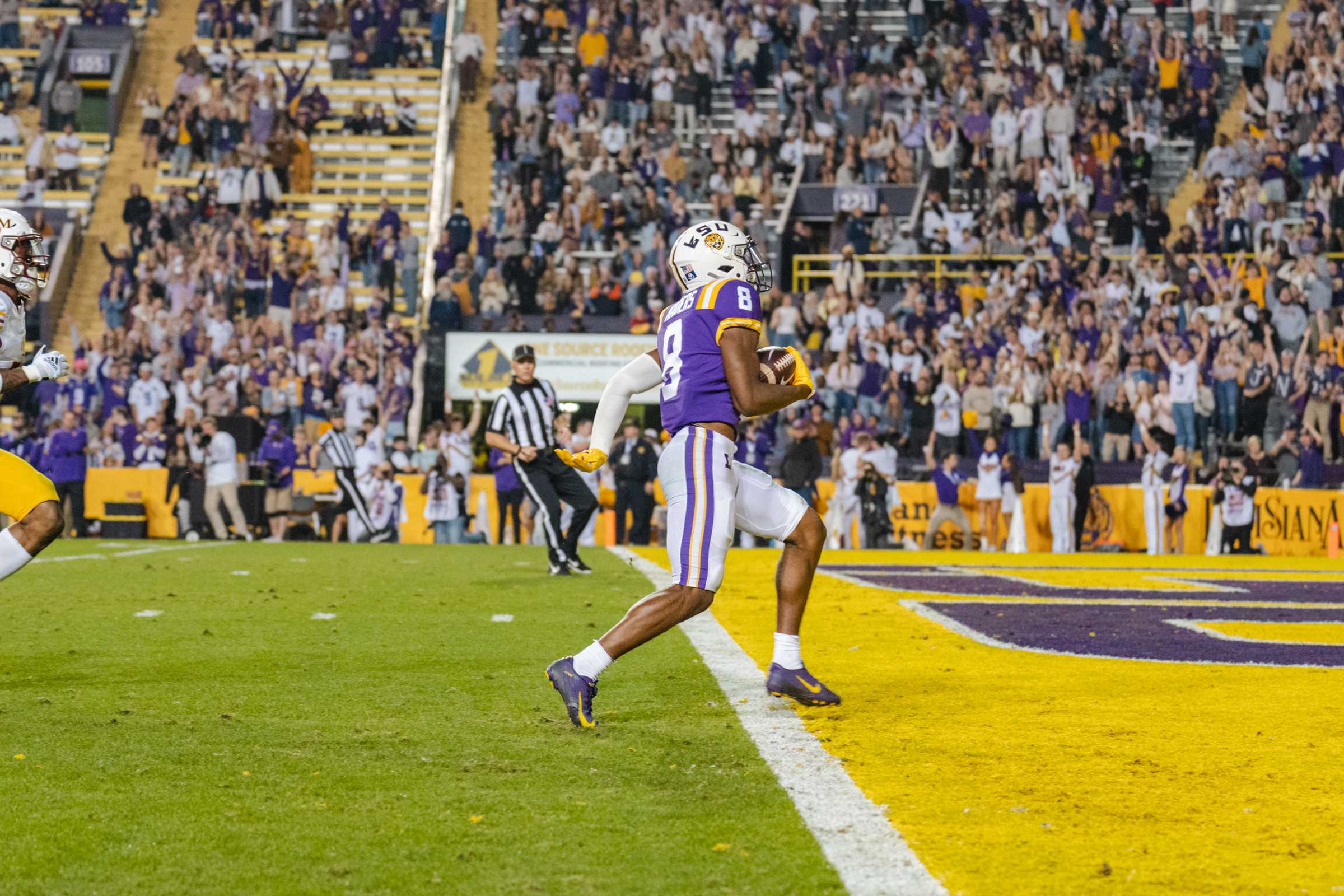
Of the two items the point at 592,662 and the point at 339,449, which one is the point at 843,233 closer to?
the point at 339,449

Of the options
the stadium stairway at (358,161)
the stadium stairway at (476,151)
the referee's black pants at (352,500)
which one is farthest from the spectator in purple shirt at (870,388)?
the stadium stairway at (358,161)

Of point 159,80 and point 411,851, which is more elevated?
point 159,80

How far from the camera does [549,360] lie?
22.6 m

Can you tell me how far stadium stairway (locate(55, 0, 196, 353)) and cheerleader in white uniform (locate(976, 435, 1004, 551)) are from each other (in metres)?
13.6

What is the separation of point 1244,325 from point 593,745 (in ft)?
59.0

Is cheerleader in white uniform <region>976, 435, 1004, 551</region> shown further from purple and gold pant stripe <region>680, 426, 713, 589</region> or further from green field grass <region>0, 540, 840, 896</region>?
purple and gold pant stripe <region>680, 426, 713, 589</region>

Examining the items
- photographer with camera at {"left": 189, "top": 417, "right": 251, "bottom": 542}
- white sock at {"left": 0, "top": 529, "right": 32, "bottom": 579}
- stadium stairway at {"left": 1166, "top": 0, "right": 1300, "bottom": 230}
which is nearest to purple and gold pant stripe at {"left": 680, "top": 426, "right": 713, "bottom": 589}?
white sock at {"left": 0, "top": 529, "right": 32, "bottom": 579}

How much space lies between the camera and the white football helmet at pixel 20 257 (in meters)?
5.94

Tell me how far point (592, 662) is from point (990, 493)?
14571 mm

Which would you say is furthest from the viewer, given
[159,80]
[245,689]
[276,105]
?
[159,80]

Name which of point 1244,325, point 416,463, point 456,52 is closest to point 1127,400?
point 1244,325

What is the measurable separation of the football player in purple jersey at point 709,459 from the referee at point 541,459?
6297 millimetres

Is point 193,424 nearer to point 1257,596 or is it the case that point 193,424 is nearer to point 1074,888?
point 1257,596

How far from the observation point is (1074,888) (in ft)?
10.8
